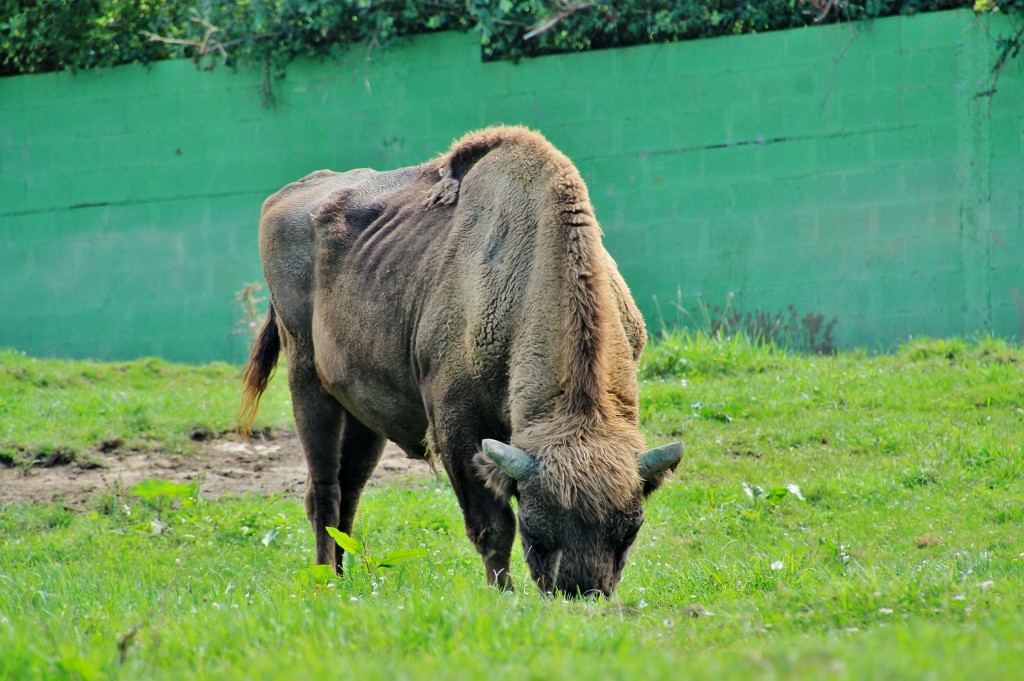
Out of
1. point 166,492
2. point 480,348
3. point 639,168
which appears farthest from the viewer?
point 639,168

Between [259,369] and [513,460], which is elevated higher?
[513,460]

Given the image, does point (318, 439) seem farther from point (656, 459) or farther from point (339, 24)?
point (339, 24)

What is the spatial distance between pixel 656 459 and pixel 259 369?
3644 millimetres

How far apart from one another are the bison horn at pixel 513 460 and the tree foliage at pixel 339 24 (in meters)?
7.27

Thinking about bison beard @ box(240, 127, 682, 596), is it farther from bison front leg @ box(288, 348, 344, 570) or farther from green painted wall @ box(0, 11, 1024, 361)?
green painted wall @ box(0, 11, 1024, 361)

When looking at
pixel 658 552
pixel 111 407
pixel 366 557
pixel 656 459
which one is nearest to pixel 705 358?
pixel 658 552

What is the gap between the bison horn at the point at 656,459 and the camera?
486cm

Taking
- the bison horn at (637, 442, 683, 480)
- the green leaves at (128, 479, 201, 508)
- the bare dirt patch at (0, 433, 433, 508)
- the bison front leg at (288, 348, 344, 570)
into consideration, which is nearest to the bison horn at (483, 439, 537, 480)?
the bison horn at (637, 442, 683, 480)

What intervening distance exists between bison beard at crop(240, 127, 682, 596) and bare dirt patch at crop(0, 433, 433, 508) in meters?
0.93

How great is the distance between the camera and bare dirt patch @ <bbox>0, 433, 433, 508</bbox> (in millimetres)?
7879

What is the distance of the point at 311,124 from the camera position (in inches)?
476

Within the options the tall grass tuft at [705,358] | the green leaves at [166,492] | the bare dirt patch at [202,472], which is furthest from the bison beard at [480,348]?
the tall grass tuft at [705,358]

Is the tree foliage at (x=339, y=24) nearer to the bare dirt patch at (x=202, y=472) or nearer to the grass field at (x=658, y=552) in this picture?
the grass field at (x=658, y=552)

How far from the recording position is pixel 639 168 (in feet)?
37.3
